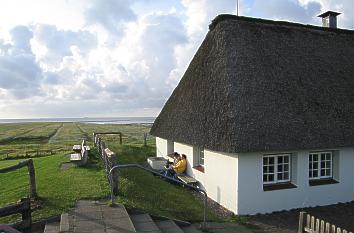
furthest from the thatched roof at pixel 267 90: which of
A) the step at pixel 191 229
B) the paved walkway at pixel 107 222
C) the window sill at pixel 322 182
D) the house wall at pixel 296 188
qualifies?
the step at pixel 191 229

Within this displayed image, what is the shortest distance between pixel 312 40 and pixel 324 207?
7.13m

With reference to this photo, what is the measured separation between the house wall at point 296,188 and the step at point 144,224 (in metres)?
3.42

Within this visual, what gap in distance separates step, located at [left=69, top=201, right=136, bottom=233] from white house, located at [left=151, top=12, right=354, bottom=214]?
3.87m

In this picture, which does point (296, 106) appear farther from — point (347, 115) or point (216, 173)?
point (216, 173)

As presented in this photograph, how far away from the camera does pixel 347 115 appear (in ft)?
39.1

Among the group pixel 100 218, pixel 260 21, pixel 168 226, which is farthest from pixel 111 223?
pixel 260 21

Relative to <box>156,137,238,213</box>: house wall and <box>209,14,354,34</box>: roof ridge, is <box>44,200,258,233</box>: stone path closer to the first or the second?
<box>156,137,238,213</box>: house wall

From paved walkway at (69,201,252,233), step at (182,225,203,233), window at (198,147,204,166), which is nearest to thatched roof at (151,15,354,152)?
window at (198,147,204,166)

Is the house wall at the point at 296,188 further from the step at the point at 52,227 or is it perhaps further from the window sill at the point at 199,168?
the step at the point at 52,227

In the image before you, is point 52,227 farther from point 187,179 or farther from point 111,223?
point 187,179

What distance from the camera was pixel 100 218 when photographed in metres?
7.23

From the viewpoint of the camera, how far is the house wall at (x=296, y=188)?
10102mm

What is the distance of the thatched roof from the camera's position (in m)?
10.5

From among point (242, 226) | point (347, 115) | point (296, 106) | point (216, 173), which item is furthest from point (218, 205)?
point (347, 115)
